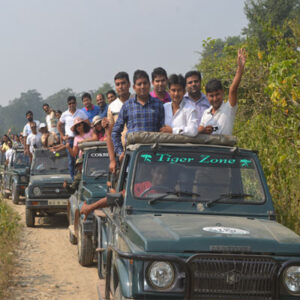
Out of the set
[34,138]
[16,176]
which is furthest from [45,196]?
[16,176]

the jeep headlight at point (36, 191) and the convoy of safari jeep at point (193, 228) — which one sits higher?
the convoy of safari jeep at point (193, 228)

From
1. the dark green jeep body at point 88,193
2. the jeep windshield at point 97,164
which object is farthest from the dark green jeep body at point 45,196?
the jeep windshield at point 97,164

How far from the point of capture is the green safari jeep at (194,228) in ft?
12.3

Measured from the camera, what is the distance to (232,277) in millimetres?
3764

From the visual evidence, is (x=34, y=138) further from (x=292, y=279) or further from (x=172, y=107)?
(x=292, y=279)

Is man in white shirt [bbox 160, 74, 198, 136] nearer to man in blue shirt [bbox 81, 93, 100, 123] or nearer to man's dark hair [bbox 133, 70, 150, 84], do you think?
man's dark hair [bbox 133, 70, 150, 84]

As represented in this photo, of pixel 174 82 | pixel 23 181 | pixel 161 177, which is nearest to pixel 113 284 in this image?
pixel 161 177

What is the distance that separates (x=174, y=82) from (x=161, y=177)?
1979 mm

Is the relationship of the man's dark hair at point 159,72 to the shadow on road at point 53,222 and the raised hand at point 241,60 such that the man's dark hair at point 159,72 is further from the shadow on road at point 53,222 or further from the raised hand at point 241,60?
the shadow on road at point 53,222

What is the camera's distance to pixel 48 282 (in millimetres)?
7312

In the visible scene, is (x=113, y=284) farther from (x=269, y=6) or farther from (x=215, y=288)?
(x=269, y=6)

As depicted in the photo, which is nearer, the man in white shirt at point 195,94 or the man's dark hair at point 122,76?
the man in white shirt at point 195,94

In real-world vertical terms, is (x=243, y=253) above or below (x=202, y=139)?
below

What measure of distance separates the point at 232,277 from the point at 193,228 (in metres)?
0.48
